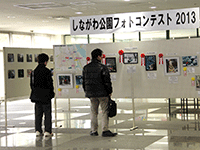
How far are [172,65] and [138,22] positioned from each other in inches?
47.4

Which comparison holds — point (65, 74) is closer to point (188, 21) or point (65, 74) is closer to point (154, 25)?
point (154, 25)

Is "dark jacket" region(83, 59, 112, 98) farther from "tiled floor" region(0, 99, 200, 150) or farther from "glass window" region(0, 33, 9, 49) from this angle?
"glass window" region(0, 33, 9, 49)

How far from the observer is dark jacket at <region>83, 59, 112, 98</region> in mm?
7535

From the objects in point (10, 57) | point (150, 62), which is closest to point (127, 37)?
point (10, 57)

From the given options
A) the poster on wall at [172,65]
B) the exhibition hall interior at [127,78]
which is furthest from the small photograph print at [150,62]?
the poster on wall at [172,65]

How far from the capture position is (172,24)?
803 cm

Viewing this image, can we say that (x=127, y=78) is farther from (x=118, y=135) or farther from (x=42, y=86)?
(x=42, y=86)

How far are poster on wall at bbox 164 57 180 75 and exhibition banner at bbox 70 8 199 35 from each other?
2.40 feet

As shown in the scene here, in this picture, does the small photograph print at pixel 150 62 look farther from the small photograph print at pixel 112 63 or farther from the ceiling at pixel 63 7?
the ceiling at pixel 63 7

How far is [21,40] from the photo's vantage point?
2258cm

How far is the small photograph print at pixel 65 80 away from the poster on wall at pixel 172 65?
235 centimetres

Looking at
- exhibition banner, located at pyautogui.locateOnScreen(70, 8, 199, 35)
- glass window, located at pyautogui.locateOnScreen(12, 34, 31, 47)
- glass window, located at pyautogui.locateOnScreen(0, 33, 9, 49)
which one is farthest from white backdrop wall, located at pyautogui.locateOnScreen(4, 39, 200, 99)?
glass window, located at pyautogui.locateOnScreen(12, 34, 31, 47)

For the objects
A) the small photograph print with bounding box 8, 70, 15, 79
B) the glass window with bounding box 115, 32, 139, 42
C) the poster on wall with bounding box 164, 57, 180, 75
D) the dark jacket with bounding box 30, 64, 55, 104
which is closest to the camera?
the dark jacket with bounding box 30, 64, 55, 104

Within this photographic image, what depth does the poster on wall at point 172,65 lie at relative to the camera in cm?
836
